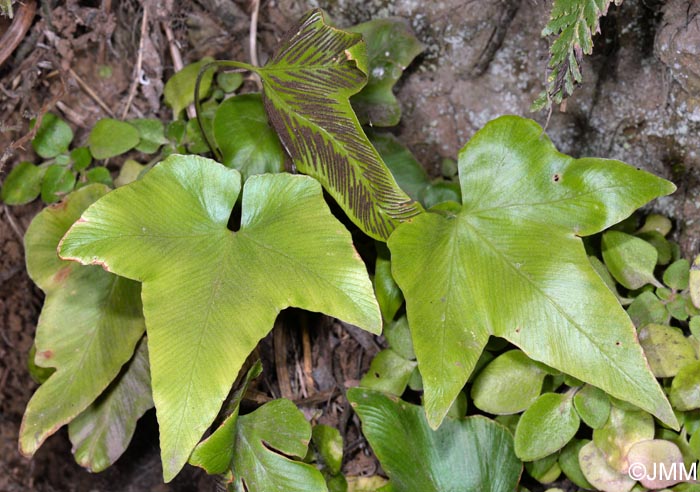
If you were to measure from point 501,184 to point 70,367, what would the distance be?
0.75 meters

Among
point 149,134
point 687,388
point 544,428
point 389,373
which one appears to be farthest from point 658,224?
point 149,134

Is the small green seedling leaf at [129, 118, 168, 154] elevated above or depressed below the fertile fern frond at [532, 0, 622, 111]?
below

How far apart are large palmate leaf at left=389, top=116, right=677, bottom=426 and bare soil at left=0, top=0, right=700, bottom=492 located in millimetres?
243

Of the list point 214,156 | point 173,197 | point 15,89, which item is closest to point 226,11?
point 214,156

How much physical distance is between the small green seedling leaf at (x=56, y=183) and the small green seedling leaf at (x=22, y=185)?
2 cm

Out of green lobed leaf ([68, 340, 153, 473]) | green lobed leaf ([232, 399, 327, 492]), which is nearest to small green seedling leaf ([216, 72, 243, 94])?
green lobed leaf ([68, 340, 153, 473])

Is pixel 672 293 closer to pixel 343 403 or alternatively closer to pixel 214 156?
pixel 343 403

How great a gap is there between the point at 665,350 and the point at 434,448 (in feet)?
1.23

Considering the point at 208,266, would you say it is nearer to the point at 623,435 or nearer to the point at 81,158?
the point at 81,158

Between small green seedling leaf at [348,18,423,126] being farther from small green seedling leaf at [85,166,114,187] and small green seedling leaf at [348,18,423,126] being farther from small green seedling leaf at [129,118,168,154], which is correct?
small green seedling leaf at [85,166,114,187]

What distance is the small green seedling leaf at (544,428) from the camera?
1010mm

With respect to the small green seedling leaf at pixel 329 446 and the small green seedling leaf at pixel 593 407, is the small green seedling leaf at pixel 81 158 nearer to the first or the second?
the small green seedling leaf at pixel 329 446

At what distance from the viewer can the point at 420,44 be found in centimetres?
122

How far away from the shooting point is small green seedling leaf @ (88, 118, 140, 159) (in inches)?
50.2
